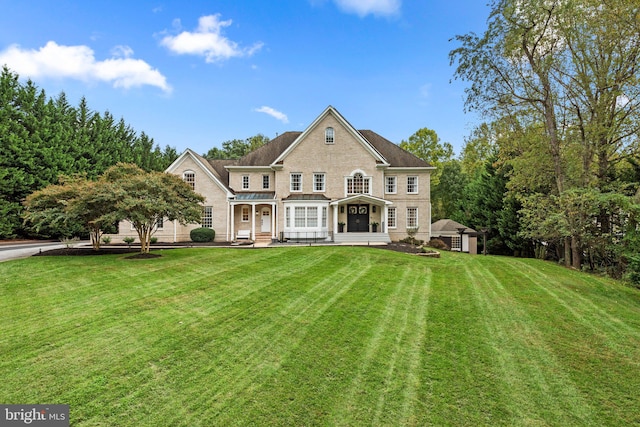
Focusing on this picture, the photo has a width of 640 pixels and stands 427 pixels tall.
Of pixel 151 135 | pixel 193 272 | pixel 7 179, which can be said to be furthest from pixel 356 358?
pixel 151 135

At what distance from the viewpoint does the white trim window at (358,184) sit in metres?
25.3

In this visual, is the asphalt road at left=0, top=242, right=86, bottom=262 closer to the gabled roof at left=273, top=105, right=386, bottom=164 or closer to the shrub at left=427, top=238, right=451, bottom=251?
the gabled roof at left=273, top=105, right=386, bottom=164

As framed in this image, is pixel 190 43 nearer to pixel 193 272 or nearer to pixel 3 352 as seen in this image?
pixel 193 272

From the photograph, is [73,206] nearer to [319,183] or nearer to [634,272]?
[319,183]

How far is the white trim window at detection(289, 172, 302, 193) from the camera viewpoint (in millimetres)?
25562

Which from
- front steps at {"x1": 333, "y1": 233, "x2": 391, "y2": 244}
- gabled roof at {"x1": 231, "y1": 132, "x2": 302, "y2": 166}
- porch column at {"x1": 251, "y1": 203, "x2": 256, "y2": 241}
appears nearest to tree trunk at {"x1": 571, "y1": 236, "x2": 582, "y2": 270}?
front steps at {"x1": 333, "y1": 233, "x2": 391, "y2": 244}

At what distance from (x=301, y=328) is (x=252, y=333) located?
0.98m

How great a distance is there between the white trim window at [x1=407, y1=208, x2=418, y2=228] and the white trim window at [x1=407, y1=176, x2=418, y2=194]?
154 centimetres

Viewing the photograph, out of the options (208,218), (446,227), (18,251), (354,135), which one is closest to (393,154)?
(354,135)

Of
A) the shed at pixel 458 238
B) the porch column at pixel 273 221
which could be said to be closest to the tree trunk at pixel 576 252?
the shed at pixel 458 238

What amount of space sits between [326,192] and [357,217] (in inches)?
132

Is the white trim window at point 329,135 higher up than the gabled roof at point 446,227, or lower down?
higher up

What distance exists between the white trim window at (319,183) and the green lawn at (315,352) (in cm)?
1601

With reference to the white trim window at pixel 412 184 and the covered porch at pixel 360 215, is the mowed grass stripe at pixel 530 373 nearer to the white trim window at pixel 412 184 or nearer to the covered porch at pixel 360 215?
the covered porch at pixel 360 215
